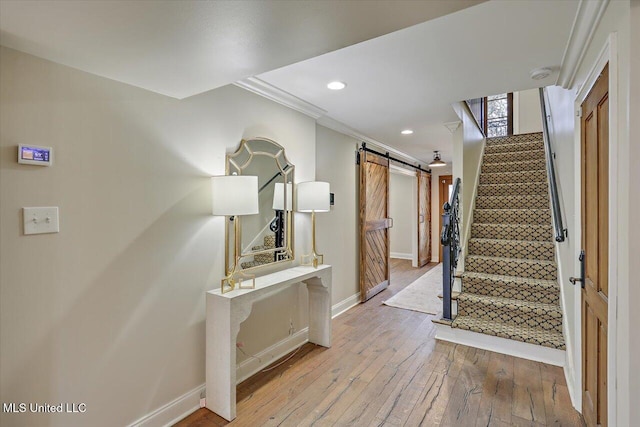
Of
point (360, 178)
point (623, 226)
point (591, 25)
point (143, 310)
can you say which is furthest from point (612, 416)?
point (360, 178)

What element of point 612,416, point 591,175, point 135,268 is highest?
point 591,175

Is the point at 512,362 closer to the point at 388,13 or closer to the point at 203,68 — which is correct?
the point at 388,13

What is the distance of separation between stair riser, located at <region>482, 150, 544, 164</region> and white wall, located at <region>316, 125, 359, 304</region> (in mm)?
2411

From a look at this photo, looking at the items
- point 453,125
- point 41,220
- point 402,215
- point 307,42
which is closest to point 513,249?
point 453,125

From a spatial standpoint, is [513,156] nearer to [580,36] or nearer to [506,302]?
[506,302]

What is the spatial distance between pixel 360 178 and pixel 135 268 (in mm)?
3116

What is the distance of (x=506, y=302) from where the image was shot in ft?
10.1

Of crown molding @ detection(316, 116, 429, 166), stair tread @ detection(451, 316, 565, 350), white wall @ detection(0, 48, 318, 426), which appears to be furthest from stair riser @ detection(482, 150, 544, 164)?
white wall @ detection(0, 48, 318, 426)

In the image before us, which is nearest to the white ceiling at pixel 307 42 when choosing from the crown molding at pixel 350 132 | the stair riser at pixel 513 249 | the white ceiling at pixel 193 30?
the white ceiling at pixel 193 30

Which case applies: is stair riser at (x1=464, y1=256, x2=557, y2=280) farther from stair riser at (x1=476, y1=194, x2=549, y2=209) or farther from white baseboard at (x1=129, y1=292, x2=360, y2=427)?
white baseboard at (x1=129, y1=292, x2=360, y2=427)

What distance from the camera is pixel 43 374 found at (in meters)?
1.46

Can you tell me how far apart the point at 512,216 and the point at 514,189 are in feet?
1.89

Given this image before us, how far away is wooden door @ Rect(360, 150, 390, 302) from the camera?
4355 millimetres

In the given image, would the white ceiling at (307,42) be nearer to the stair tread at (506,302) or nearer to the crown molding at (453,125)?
the crown molding at (453,125)
